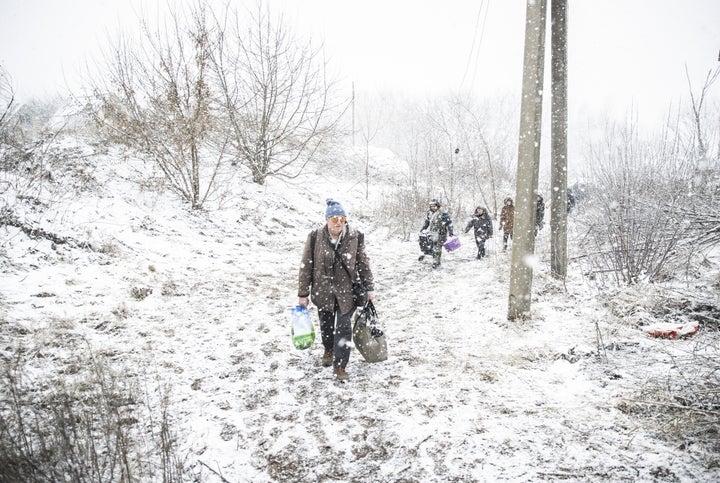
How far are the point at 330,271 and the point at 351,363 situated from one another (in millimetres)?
1273

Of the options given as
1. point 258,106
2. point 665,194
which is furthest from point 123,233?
point 665,194

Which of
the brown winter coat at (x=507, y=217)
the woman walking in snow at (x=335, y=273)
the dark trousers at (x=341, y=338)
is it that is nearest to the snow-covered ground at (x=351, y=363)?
the dark trousers at (x=341, y=338)

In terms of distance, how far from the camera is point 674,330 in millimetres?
4281

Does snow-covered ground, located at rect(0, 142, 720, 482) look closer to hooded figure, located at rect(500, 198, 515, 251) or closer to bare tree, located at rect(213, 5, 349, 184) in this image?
hooded figure, located at rect(500, 198, 515, 251)

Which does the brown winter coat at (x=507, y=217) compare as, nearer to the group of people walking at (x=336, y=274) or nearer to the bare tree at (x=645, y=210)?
the bare tree at (x=645, y=210)

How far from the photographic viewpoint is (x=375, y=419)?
326 centimetres

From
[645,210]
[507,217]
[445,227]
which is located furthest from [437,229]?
[645,210]

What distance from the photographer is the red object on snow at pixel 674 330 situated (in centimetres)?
423

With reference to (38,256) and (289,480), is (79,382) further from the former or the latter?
(38,256)

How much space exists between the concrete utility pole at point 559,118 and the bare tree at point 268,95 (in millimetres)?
8467

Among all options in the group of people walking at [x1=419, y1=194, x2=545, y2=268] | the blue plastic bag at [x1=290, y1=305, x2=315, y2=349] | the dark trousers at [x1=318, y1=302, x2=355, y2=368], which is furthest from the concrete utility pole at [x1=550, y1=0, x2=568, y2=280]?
the blue plastic bag at [x1=290, y1=305, x2=315, y2=349]

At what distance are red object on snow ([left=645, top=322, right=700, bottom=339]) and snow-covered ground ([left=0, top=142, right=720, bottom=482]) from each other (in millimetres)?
98

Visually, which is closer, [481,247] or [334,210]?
[334,210]

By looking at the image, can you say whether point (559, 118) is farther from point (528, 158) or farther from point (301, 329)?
point (301, 329)
